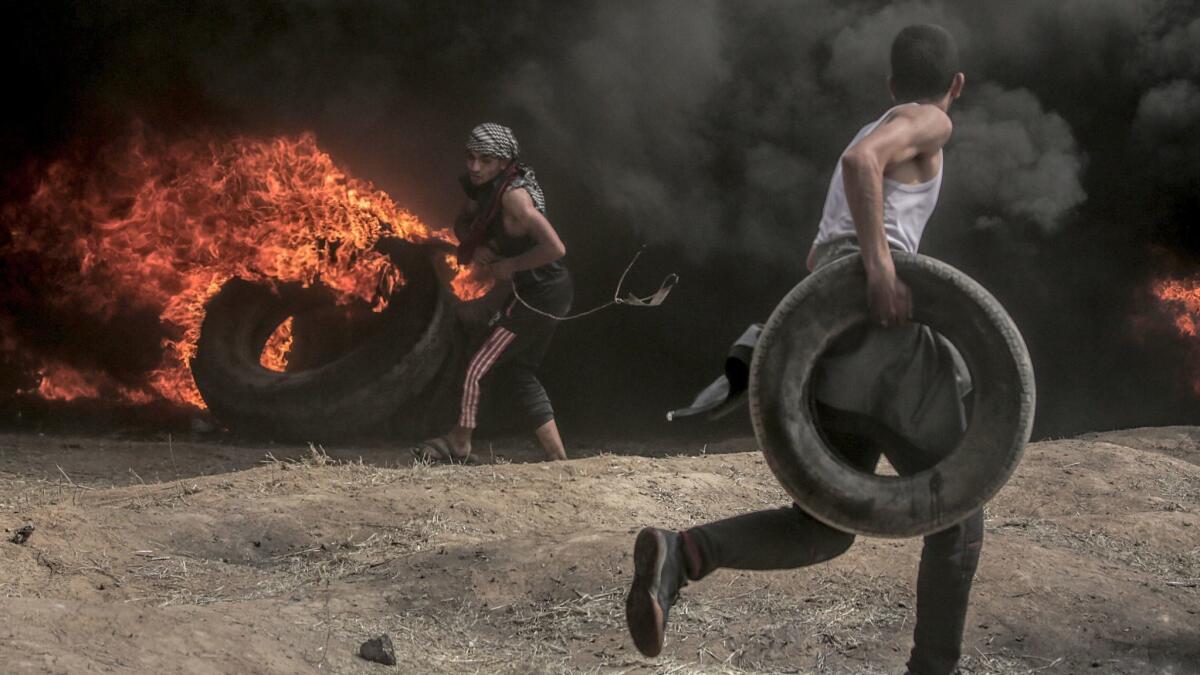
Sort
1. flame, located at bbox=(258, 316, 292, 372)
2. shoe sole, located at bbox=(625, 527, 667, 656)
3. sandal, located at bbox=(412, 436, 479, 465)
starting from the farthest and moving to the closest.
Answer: flame, located at bbox=(258, 316, 292, 372), sandal, located at bbox=(412, 436, 479, 465), shoe sole, located at bbox=(625, 527, 667, 656)

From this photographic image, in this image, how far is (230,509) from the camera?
20.3ft

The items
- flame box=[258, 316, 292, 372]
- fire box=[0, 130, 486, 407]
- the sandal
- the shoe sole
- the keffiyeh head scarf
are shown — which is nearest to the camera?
the shoe sole

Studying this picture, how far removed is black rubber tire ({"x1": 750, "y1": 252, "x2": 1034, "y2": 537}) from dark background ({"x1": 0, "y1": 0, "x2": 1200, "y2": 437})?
741 centimetres

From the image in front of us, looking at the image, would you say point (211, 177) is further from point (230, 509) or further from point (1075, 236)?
point (1075, 236)

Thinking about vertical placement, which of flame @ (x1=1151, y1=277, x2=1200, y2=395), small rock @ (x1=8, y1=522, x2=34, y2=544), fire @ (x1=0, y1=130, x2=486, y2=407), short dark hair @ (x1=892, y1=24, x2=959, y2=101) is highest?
flame @ (x1=1151, y1=277, x2=1200, y2=395)

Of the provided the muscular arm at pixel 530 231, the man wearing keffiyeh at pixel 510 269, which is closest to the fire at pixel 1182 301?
the man wearing keffiyeh at pixel 510 269

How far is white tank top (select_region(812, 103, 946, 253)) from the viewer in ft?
11.7

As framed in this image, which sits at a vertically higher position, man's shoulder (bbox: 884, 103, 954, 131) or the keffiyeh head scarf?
the keffiyeh head scarf

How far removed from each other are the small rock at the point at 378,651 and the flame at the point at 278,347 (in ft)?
24.2

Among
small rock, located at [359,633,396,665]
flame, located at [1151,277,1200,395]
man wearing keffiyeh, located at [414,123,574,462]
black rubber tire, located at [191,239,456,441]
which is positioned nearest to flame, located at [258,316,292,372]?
black rubber tire, located at [191,239,456,441]

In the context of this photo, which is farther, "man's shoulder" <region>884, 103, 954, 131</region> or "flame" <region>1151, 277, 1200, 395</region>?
"flame" <region>1151, 277, 1200, 395</region>

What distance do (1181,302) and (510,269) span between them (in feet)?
20.6

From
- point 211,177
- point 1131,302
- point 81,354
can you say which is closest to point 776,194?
point 1131,302

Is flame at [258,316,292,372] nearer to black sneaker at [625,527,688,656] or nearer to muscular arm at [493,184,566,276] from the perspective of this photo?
muscular arm at [493,184,566,276]
